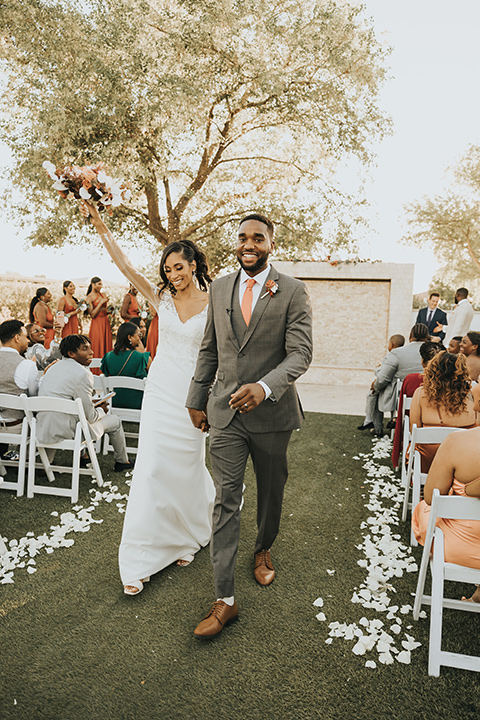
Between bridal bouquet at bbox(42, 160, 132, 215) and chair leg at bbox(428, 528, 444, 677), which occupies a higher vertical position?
bridal bouquet at bbox(42, 160, 132, 215)

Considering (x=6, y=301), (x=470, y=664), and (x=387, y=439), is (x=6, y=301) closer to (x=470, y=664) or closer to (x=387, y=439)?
(x=387, y=439)

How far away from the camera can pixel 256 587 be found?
10.8ft

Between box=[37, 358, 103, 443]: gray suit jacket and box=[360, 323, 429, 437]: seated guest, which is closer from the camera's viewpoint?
box=[37, 358, 103, 443]: gray suit jacket

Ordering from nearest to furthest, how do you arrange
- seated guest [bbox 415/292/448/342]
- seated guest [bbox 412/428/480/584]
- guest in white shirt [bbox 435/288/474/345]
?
seated guest [bbox 412/428/480/584] < guest in white shirt [bbox 435/288/474/345] < seated guest [bbox 415/292/448/342]

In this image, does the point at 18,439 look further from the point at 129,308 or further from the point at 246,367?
the point at 129,308

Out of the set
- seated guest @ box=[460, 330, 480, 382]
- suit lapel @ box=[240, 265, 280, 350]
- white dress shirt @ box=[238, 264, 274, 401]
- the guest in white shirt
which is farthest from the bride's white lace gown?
the guest in white shirt

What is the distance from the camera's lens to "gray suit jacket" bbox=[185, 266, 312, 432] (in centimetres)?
272

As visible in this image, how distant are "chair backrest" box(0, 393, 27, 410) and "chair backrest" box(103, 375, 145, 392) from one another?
1084mm

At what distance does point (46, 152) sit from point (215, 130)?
503 centimetres

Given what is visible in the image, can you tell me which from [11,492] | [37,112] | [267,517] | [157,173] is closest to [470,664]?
[267,517]

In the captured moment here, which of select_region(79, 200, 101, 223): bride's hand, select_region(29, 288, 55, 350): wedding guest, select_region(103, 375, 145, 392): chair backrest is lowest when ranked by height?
select_region(103, 375, 145, 392): chair backrest

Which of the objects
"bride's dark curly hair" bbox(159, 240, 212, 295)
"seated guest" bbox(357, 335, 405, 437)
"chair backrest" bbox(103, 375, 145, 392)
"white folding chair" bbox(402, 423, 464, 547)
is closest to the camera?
"bride's dark curly hair" bbox(159, 240, 212, 295)

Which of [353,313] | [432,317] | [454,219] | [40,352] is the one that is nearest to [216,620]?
[40,352]

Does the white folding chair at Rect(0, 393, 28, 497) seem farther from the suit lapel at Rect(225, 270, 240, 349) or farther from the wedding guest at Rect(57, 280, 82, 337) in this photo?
the wedding guest at Rect(57, 280, 82, 337)
